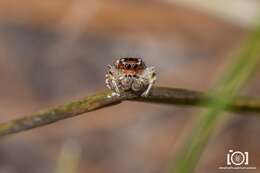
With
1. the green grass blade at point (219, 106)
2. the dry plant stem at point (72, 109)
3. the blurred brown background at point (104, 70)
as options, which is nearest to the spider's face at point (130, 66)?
the dry plant stem at point (72, 109)

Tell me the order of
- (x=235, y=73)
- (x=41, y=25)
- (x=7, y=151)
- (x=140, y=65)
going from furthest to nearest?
(x=41, y=25) → (x=7, y=151) → (x=140, y=65) → (x=235, y=73)

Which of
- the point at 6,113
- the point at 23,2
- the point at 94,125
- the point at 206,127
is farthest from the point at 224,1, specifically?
the point at 206,127

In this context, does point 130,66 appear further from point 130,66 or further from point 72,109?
point 72,109

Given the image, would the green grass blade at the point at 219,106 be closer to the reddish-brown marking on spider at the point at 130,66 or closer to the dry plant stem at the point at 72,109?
the dry plant stem at the point at 72,109

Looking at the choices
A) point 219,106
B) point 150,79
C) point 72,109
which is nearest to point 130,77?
point 150,79

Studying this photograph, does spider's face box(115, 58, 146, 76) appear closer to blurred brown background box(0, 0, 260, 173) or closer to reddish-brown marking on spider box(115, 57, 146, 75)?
reddish-brown marking on spider box(115, 57, 146, 75)

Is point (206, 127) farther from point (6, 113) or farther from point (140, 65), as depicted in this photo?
point (6, 113)

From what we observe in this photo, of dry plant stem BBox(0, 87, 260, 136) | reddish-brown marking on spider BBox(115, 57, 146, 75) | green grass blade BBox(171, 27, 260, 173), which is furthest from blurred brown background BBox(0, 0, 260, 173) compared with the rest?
green grass blade BBox(171, 27, 260, 173)
